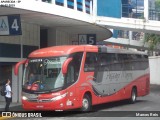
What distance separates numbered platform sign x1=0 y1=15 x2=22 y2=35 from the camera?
20.1 metres

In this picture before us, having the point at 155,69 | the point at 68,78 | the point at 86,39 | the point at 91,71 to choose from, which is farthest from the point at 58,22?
the point at 155,69

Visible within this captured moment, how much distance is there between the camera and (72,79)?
1833cm

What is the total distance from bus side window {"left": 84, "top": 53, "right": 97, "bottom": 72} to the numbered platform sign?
342 centimetres

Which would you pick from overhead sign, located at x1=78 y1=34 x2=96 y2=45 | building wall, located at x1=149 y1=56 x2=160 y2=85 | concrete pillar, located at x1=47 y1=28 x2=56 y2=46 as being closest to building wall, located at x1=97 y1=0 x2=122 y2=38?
overhead sign, located at x1=78 y1=34 x2=96 y2=45

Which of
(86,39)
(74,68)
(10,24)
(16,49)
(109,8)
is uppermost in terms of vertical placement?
(109,8)

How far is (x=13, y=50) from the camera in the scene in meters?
24.3

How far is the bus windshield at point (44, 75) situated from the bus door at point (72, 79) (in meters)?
0.37

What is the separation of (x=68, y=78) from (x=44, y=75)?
1017 millimetres

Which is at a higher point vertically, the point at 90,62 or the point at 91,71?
the point at 90,62

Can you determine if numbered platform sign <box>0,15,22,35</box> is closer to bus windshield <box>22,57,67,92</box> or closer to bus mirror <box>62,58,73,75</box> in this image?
bus windshield <box>22,57,67,92</box>

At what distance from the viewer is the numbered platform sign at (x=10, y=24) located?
20.1 m

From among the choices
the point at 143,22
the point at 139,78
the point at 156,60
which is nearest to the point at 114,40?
the point at 156,60

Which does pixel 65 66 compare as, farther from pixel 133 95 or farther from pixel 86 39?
pixel 86 39

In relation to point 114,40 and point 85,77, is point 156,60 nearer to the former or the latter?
point 114,40
